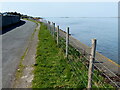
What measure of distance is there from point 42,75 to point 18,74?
110 cm

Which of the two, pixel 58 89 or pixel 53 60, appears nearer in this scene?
pixel 58 89

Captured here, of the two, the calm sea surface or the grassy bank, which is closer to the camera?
the grassy bank

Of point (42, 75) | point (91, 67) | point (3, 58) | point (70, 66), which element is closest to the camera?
point (91, 67)

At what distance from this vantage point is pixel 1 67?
7504 mm

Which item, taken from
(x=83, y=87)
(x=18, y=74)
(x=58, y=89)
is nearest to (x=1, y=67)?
(x=18, y=74)

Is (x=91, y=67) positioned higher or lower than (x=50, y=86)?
higher

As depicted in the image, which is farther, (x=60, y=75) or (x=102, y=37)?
(x=102, y=37)

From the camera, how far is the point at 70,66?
23.8ft

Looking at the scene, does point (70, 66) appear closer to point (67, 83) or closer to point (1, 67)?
point (67, 83)

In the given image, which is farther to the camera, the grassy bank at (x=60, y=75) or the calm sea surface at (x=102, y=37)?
the calm sea surface at (x=102, y=37)

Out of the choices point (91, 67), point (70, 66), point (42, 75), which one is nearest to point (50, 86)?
point (42, 75)

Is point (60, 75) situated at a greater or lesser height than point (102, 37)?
lesser

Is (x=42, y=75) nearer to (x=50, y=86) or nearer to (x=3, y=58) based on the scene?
(x=50, y=86)

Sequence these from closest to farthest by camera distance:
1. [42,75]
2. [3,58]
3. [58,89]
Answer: [58,89]
[42,75]
[3,58]
